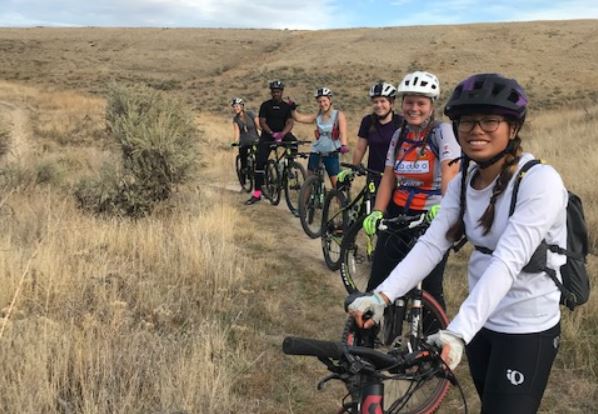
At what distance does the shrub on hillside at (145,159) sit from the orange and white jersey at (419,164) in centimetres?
463

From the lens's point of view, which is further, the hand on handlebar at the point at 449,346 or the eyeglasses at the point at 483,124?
the eyeglasses at the point at 483,124

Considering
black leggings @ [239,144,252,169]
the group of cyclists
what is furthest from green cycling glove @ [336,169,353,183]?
black leggings @ [239,144,252,169]

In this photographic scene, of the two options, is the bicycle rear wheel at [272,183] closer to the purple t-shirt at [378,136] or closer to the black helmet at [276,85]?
the black helmet at [276,85]

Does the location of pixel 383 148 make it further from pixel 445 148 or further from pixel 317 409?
pixel 317 409

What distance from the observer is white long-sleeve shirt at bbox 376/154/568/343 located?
76.7 inches

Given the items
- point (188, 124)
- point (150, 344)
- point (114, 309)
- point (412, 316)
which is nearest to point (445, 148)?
point (412, 316)

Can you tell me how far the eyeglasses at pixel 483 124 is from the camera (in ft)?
7.00

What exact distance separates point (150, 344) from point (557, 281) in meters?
2.68

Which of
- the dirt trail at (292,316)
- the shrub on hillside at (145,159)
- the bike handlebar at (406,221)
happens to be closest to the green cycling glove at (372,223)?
the bike handlebar at (406,221)

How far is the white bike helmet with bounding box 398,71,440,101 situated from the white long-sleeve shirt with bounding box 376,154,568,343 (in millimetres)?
1785

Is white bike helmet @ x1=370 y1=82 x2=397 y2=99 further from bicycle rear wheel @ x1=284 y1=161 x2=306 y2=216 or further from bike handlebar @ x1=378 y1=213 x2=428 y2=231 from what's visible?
bicycle rear wheel @ x1=284 y1=161 x2=306 y2=216

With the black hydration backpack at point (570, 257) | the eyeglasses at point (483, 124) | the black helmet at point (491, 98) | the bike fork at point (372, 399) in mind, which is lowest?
the bike fork at point (372, 399)

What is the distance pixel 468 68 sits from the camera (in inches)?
2192

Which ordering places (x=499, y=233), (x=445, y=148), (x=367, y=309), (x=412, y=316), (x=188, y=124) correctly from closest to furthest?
1. (x=367, y=309)
2. (x=499, y=233)
3. (x=412, y=316)
4. (x=445, y=148)
5. (x=188, y=124)
